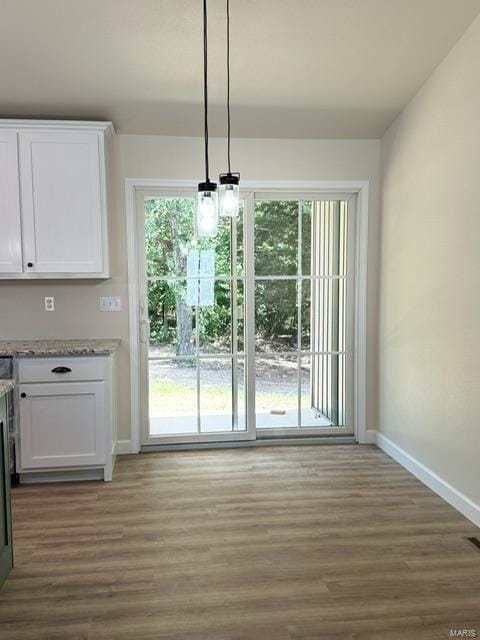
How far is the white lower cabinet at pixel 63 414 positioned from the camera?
3.11m

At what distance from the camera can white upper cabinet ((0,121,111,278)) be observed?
126 inches

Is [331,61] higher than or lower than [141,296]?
higher

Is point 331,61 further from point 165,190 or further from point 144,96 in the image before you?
point 165,190

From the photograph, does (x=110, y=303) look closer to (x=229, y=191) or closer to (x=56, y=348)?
(x=56, y=348)

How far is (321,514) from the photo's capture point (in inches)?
107

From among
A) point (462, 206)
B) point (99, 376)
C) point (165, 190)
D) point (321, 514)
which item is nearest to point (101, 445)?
point (99, 376)

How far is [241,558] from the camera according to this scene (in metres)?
2.29

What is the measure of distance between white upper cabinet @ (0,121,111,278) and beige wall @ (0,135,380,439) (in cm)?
31

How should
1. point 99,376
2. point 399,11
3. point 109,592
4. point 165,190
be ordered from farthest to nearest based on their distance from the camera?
point 165,190, point 99,376, point 399,11, point 109,592

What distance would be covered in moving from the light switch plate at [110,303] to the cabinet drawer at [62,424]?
71cm

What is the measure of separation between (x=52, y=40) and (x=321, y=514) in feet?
10.1

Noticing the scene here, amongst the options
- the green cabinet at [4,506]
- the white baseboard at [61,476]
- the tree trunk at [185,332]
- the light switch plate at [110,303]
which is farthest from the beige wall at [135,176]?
the green cabinet at [4,506]

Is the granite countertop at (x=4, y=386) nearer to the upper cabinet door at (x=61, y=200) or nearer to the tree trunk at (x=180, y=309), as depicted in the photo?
the upper cabinet door at (x=61, y=200)

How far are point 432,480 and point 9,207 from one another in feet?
10.7
